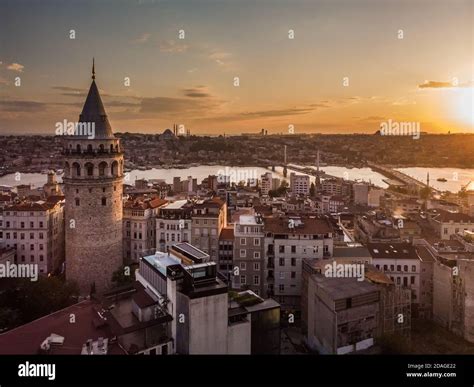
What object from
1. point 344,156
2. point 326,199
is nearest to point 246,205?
point 326,199

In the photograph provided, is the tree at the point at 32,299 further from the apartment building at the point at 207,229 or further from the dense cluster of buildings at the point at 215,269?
the apartment building at the point at 207,229

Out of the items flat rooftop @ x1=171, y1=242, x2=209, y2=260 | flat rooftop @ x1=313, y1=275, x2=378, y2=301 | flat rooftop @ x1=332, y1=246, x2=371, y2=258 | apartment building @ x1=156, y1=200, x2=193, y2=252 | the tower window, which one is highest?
the tower window

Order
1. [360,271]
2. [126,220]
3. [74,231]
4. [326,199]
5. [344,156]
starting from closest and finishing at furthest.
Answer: [360,271] → [74,231] → [126,220] → [326,199] → [344,156]

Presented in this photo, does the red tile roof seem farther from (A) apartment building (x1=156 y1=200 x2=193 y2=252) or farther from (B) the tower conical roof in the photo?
(A) apartment building (x1=156 y1=200 x2=193 y2=252)

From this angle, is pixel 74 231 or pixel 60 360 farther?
pixel 74 231

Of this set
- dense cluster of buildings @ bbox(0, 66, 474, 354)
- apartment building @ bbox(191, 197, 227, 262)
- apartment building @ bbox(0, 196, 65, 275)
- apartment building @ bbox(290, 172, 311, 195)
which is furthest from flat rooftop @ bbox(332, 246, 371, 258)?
apartment building @ bbox(290, 172, 311, 195)

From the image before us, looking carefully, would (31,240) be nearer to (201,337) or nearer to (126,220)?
(126,220)
